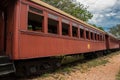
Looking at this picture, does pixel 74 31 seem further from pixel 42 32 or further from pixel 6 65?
pixel 6 65

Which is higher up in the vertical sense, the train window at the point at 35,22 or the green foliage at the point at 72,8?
the green foliage at the point at 72,8

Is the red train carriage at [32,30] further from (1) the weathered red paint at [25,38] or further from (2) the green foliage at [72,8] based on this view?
(2) the green foliage at [72,8]

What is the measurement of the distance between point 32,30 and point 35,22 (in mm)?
790

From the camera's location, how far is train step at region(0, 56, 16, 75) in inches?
224

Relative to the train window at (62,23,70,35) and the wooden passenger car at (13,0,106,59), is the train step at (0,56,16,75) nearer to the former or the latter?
the wooden passenger car at (13,0,106,59)

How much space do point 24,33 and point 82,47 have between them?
5810mm

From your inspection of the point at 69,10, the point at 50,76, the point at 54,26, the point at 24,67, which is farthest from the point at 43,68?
the point at 69,10

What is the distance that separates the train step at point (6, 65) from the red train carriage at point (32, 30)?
16 cm

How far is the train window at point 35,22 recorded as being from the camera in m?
6.98

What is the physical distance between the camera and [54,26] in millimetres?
8469

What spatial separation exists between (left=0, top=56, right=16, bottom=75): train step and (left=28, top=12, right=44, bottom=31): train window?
1599mm

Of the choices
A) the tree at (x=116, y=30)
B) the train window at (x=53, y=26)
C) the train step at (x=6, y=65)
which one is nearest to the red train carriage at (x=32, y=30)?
the train window at (x=53, y=26)

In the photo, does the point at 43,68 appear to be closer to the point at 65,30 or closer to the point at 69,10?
the point at 65,30

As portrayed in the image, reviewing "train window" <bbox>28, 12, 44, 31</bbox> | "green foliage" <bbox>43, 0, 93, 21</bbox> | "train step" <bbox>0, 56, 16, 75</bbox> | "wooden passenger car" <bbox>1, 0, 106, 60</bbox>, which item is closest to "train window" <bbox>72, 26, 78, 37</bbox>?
"wooden passenger car" <bbox>1, 0, 106, 60</bbox>
